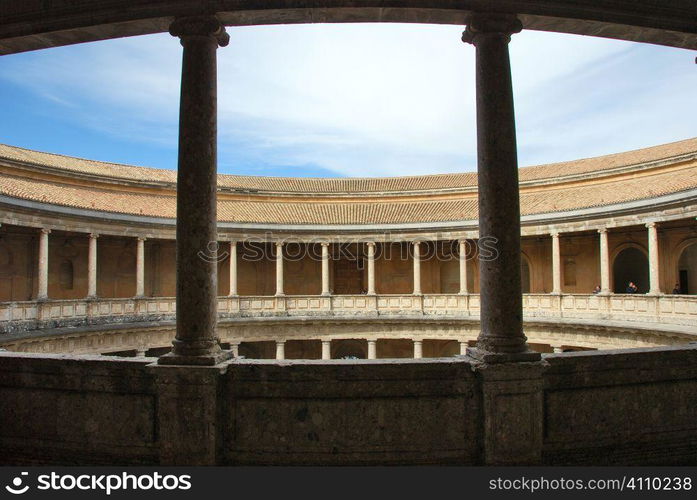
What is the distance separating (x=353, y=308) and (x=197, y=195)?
2003 cm

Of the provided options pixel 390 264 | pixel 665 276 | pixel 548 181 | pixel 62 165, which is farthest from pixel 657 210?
pixel 62 165

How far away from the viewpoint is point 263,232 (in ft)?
84.5

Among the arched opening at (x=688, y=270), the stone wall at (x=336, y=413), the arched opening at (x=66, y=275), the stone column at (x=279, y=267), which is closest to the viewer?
the stone wall at (x=336, y=413)

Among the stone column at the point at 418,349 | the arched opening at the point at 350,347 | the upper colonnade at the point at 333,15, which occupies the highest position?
the upper colonnade at the point at 333,15

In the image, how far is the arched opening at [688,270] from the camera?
2305 cm

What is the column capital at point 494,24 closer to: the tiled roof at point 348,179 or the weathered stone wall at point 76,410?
the weathered stone wall at point 76,410

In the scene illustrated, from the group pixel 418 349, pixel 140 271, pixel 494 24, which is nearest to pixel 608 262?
pixel 418 349

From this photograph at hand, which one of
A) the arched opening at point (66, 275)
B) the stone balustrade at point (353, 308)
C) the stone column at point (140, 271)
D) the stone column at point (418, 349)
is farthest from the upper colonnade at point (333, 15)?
the arched opening at point (66, 275)

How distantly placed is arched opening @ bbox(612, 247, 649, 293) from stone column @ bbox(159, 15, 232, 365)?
27.1 meters

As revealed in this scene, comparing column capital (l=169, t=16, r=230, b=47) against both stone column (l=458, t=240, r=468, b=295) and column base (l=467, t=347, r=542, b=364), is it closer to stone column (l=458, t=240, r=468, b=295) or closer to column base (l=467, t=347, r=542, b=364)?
column base (l=467, t=347, r=542, b=364)

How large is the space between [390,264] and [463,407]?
2542 centimetres

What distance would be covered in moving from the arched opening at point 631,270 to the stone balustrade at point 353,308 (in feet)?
25.6

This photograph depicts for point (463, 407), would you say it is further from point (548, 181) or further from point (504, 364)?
point (548, 181)

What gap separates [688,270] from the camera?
23516mm
